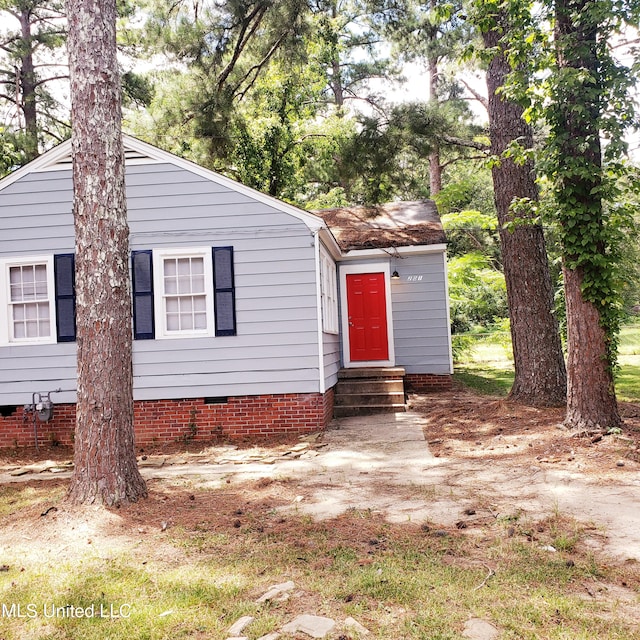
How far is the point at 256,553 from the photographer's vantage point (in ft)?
13.0

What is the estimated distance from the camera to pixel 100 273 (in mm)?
5105

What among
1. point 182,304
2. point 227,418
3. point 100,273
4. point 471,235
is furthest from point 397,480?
point 471,235

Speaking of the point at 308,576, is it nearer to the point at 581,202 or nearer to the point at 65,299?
the point at 581,202

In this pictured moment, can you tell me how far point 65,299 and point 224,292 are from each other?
248 centimetres

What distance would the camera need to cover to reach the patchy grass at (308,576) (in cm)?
296

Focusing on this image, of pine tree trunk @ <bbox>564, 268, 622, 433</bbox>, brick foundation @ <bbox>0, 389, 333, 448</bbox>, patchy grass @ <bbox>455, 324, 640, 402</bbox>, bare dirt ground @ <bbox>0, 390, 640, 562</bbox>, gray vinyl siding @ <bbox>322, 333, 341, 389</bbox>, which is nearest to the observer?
bare dirt ground @ <bbox>0, 390, 640, 562</bbox>

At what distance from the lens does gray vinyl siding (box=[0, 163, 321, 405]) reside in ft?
29.7

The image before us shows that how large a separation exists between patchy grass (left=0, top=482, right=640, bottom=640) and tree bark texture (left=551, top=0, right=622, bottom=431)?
111 inches

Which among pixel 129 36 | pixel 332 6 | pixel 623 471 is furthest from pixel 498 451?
pixel 129 36

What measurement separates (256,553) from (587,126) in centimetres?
595

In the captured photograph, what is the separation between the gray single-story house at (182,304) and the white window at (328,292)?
0.89m

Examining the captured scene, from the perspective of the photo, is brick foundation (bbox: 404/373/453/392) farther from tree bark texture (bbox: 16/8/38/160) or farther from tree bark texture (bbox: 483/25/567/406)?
tree bark texture (bbox: 16/8/38/160)

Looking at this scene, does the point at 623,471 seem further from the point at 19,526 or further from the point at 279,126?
the point at 279,126

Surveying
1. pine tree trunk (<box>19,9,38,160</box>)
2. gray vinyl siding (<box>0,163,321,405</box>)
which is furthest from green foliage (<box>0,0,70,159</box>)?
gray vinyl siding (<box>0,163,321,405</box>)
